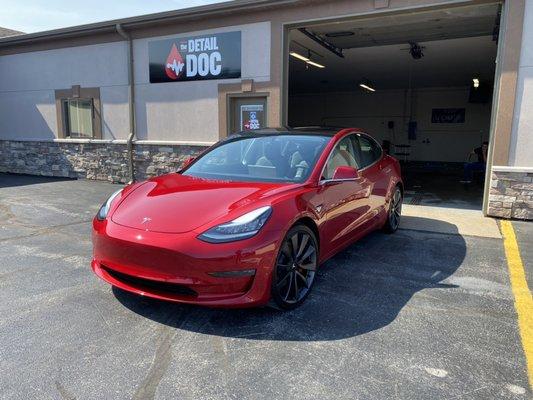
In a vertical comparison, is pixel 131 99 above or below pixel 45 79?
below

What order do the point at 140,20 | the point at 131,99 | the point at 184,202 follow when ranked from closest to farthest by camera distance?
the point at 184,202 < the point at 140,20 < the point at 131,99

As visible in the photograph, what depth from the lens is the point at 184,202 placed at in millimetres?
3314

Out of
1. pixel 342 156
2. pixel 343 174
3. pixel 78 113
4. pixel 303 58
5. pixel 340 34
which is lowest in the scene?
pixel 343 174

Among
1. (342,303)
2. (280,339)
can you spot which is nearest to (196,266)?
(280,339)

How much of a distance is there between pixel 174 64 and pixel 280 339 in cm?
777

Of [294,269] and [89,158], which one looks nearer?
[294,269]

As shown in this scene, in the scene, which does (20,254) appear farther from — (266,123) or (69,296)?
(266,123)

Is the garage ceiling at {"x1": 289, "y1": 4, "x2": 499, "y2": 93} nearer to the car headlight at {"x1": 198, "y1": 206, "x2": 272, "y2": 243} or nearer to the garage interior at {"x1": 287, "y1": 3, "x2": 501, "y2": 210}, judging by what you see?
the garage interior at {"x1": 287, "y1": 3, "x2": 501, "y2": 210}

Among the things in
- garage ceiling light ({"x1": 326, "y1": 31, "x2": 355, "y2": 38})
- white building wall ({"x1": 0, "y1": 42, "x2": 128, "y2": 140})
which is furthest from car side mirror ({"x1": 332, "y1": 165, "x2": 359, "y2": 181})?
white building wall ({"x1": 0, "y1": 42, "x2": 128, "y2": 140})

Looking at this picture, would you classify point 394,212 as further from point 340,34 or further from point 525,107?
point 340,34

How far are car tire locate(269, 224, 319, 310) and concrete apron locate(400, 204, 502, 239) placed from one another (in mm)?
3162

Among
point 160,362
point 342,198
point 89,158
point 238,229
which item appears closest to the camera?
point 160,362

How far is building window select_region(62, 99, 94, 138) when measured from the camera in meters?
10.8

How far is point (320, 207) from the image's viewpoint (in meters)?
3.70
